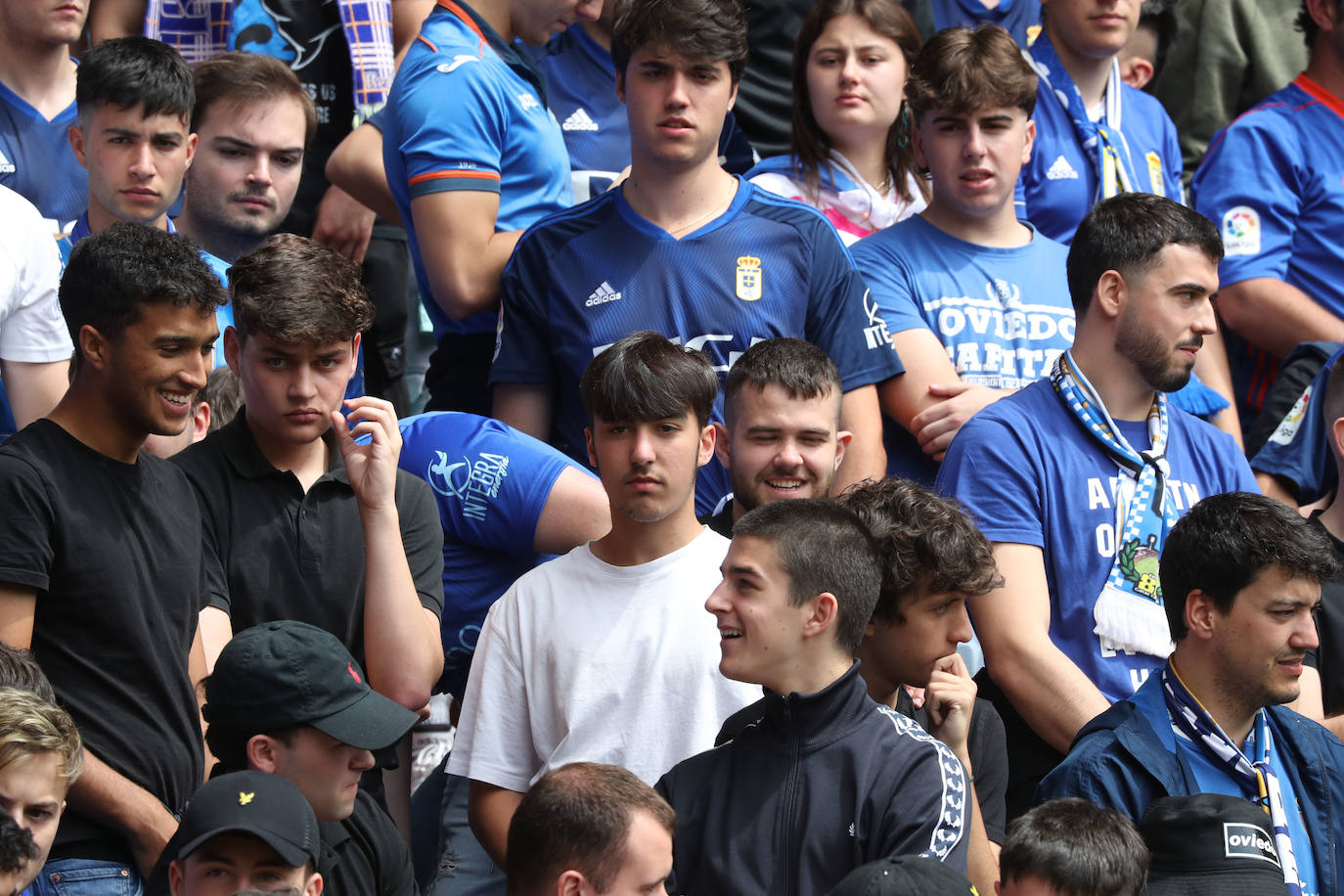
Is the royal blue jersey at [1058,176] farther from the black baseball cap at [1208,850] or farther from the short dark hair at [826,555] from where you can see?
the black baseball cap at [1208,850]

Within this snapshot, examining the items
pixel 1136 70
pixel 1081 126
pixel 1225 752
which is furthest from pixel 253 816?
pixel 1136 70

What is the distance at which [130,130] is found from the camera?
5.11 meters

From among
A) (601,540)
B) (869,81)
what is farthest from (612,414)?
(869,81)

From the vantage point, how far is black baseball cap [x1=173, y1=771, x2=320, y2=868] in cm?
311

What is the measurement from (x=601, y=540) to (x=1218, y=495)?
5.13 ft

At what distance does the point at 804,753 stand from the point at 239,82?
3307mm

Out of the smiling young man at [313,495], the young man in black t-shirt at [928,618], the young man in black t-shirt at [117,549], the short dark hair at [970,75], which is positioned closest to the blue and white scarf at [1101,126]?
the short dark hair at [970,75]

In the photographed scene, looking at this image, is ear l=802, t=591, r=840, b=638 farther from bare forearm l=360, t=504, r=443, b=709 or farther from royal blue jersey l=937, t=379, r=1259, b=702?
royal blue jersey l=937, t=379, r=1259, b=702

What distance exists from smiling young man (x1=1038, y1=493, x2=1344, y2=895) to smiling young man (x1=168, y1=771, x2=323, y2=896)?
1.80 meters

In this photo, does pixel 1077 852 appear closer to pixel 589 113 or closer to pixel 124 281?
pixel 124 281

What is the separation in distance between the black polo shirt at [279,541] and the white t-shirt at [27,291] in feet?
2.33

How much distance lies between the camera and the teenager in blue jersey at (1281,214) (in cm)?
639

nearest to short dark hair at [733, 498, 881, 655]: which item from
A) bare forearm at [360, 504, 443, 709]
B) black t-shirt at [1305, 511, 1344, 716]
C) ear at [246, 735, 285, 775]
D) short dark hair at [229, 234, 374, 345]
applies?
bare forearm at [360, 504, 443, 709]

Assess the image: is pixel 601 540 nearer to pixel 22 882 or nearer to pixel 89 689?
pixel 89 689
